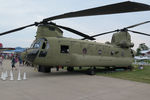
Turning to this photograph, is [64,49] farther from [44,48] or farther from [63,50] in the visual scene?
[44,48]

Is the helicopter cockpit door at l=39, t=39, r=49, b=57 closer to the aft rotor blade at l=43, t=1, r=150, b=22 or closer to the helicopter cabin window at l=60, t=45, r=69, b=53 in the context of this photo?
the helicopter cabin window at l=60, t=45, r=69, b=53

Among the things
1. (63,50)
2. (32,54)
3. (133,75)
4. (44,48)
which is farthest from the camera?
(133,75)

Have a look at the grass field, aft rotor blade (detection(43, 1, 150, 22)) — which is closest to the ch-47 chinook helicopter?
aft rotor blade (detection(43, 1, 150, 22))

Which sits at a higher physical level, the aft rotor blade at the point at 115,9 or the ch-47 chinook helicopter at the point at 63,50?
the aft rotor blade at the point at 115,9

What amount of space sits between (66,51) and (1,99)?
6.72 meters

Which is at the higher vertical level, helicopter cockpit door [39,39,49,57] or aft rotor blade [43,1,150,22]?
aft rotor blade [43,1,150,22]

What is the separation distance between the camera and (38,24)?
11.0m

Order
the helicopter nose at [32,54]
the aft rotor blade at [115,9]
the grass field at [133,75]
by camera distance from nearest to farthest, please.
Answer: the aft rotor blade at [115,9]
the grass field at [133,75]
the helicopter nose at [32,54]

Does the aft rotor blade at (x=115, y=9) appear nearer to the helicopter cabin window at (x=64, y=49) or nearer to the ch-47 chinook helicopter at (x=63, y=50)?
the ch-47 chinook helicopter at (x=63, y=50)

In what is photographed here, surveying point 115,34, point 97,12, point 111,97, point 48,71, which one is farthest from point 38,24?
point 115,34

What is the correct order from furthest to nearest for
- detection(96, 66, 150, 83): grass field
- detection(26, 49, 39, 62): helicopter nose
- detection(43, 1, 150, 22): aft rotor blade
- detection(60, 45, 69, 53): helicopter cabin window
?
detection(60, 45, 69, 53): helicopter cabin window → detection(26, 49, 39, 62): helicopter nose → detection(96, 66, 150, 83): grass field → detection(43, 1, 150, 22): aft rotor blade

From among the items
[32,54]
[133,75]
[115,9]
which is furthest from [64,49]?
[133,75]

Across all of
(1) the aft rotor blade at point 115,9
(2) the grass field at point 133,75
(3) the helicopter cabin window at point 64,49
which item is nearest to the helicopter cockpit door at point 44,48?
(3) the helicopter cabin window at point 64,49

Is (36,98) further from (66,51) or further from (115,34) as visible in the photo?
(115,34)
